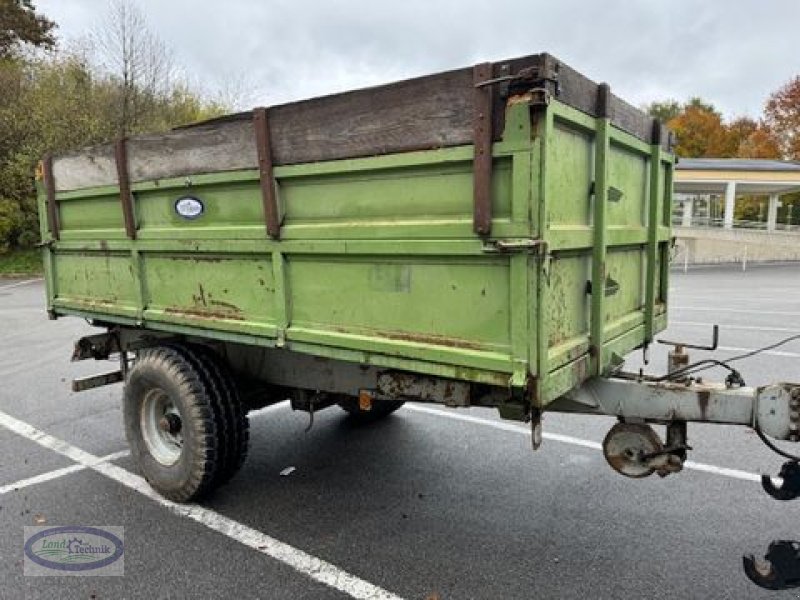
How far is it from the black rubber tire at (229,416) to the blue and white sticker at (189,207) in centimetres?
88

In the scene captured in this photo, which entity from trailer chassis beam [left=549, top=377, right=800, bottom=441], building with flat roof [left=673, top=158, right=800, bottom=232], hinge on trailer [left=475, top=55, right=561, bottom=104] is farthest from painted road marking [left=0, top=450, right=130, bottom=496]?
building with flat roof [left=673, top=158, right=800, bottom=232]

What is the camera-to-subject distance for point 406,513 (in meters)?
3.77

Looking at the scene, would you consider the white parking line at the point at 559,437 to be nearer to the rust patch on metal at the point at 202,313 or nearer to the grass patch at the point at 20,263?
the rust patch on metal at the point at 202,313

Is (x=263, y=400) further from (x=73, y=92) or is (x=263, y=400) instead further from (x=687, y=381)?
(x=73, y=92)

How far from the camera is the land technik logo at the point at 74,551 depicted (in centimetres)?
322

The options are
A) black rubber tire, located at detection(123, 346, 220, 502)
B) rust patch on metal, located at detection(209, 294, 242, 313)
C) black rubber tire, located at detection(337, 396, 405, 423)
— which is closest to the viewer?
rust patch on metal, located at detection(209, 294, 242, 313)

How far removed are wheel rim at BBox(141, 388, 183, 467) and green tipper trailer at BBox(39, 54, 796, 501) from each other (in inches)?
0.6

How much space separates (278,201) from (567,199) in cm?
144

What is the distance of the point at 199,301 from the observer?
3707 mm

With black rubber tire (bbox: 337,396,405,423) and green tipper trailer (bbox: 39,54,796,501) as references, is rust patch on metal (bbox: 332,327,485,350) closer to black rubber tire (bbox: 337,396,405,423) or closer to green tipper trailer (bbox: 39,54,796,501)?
green tipper trailer (bbox: 39,54,796,501)

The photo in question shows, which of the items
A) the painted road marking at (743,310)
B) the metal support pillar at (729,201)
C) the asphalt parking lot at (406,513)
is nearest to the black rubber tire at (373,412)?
the asphalt parking lot at (406,513)

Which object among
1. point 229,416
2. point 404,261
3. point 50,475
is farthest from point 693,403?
point 50,475

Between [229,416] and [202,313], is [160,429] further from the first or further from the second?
[202,313]

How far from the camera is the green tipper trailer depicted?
2.45 m
